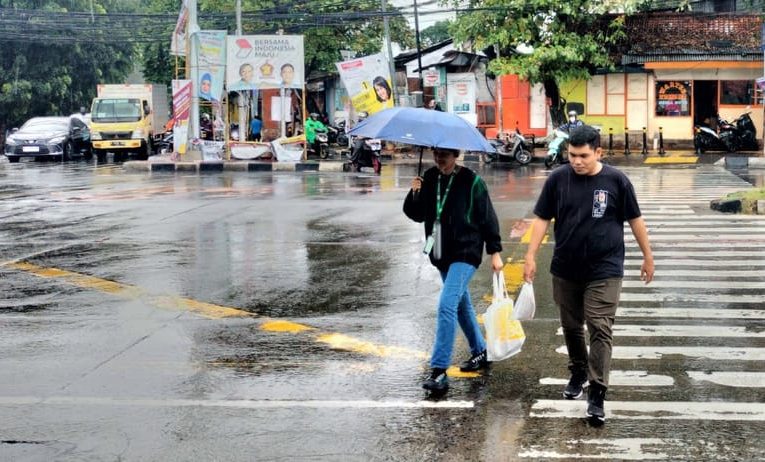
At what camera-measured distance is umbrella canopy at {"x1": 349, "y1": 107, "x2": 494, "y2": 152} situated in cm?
637

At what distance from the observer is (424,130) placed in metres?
6.45

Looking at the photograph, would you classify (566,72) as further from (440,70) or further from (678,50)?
(440,70)

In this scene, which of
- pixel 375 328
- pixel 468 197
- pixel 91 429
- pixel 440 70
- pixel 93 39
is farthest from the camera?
pixel 93 39

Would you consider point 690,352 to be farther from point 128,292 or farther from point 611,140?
point 611,140

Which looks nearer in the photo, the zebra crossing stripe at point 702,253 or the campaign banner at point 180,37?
the zebra crossing stripe at point 702,253

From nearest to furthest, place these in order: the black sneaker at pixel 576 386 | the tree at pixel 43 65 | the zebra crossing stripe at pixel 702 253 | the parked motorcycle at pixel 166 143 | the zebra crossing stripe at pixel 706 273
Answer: the black sneaker at pixel 576 386 < the zebra crossing stripe at pixel 706 273 < the zebra crossing stripe at pixel 702 253 < the parked motorcycle at pixel 166 143 < the tree at pixel 43 65

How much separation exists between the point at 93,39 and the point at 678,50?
27.1 meters

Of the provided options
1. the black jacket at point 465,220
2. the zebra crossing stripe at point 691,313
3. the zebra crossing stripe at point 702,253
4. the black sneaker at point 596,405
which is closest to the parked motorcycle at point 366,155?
the zebra crossing stripe at point 702,253

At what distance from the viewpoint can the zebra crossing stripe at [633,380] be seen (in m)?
6.35

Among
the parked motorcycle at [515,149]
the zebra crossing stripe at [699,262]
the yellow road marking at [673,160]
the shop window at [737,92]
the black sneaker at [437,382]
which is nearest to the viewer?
the black sneaker at [437,382]

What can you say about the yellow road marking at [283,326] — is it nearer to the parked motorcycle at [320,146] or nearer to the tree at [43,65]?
the parked motorcycle at [320,146]

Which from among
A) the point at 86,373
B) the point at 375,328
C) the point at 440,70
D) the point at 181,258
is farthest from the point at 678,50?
the point at 86,373

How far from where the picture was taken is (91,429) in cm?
557

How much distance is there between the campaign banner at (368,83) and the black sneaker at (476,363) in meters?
23.3
